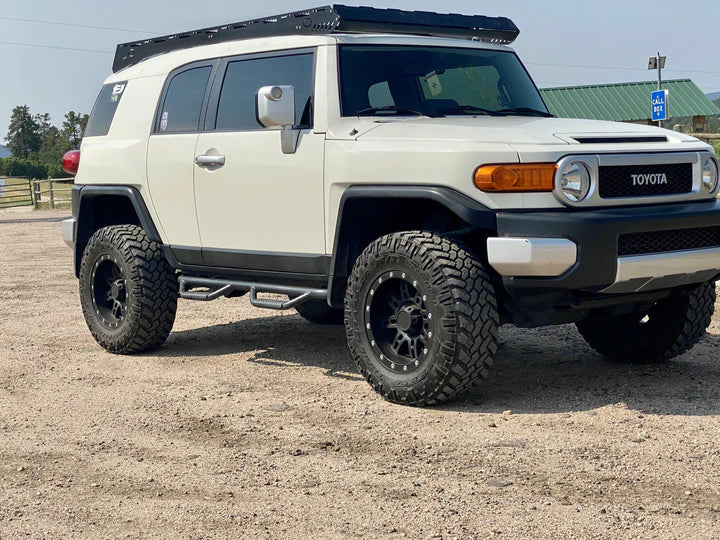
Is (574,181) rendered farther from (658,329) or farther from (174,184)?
(174,184)

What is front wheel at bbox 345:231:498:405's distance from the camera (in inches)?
214

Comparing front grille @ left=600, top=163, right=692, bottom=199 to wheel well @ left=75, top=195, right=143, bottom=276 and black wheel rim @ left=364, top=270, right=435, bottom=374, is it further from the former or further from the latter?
wheel well @ left=75, top=195, right=143, bottom=276

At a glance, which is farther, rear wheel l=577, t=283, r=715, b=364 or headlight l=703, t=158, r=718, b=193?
rear wheel l=577, t=283, r=715, b=364

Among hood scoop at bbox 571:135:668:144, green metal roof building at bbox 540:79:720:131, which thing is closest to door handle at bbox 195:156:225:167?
hood scoop at bbox 571:135:668:144

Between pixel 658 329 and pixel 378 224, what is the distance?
6.19ft

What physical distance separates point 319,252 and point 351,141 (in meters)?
0.72

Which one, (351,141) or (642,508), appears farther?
(351,141)

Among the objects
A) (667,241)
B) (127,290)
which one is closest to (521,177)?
(667,241)

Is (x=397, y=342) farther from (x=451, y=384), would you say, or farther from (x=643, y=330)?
(x=643, y=330)

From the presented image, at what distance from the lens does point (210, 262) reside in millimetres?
7086

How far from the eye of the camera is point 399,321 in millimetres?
5746

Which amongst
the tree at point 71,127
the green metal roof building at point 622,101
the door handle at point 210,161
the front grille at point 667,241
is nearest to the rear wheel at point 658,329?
the front grille at point 667,241

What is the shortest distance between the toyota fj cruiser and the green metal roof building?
44.7 metres

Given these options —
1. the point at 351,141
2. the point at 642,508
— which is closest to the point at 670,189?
the point at 351,141
